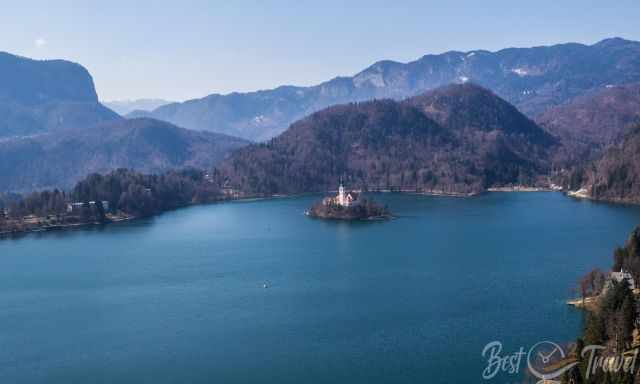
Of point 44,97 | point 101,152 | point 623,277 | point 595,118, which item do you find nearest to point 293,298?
point 623,277

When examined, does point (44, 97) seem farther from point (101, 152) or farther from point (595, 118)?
point (595, 118)

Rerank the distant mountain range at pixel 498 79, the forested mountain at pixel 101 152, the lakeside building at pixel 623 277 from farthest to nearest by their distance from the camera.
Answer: the distant mountain range at pixel 498 79, the forested mountain at pixel 101 152, the lakeside building at pixel 623 277

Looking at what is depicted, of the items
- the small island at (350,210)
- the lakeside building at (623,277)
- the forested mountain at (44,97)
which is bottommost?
the lakeside building at (623,277)

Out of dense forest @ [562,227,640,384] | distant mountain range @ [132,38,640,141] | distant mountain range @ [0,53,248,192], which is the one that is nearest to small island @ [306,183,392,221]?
dense forest @ [562,227,640,384]

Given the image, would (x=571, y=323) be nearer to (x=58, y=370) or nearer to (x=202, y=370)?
(x=202, y=370)

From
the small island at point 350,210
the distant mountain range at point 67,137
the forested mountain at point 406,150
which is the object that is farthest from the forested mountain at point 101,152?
the small island at point 350,210

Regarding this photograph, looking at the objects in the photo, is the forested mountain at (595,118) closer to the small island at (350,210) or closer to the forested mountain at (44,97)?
the small island at (350,210)
